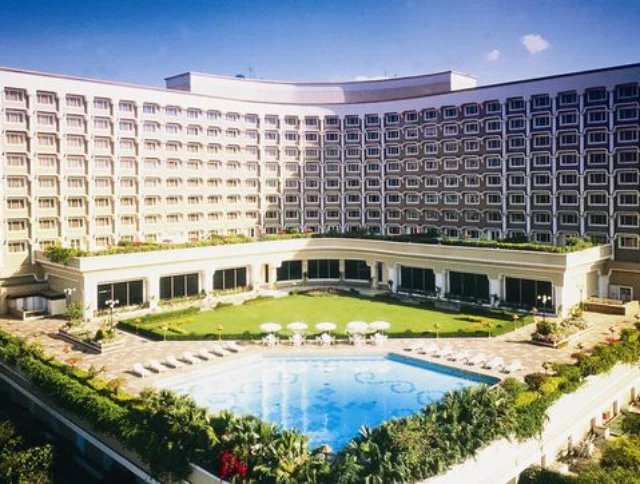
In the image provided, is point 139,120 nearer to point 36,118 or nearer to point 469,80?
point 36,118

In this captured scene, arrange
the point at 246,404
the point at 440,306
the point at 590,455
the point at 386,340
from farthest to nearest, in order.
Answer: the point at 440,306, the point at 386,340, the point at 246,404, the point at 590,455

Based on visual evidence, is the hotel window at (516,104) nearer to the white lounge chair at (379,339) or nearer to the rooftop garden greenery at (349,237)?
the rooftop garden greenery at (349,237)

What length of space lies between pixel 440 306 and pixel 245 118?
3049 centimetres

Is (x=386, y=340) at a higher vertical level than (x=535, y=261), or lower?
lower

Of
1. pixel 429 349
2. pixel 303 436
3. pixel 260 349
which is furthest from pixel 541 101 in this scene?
pixel 303 436

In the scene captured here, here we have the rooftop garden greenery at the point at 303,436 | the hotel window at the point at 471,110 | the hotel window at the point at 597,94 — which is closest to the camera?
the rooftop garden greenery at the point at 303,436

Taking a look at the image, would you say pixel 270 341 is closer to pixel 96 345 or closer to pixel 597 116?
pixel 96 345

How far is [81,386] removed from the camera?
2666 cm

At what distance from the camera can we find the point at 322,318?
44.2 metres

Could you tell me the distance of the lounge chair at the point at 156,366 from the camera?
31859mm

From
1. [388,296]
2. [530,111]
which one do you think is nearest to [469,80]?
[530,111]

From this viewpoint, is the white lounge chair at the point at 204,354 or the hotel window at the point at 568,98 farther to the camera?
the hotel window at the point at 568,98

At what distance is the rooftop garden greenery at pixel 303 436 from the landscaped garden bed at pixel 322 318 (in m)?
12.2

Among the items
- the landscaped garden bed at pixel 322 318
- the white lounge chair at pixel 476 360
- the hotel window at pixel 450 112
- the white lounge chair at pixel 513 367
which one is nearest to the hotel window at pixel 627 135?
the hotel window at pixel 450 112
